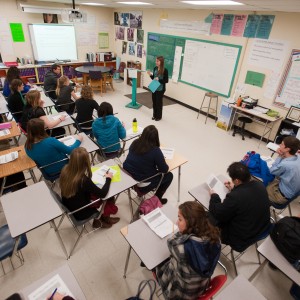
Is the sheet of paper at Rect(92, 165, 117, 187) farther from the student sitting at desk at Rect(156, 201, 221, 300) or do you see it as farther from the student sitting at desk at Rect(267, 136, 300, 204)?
the student sitting at desk at Rect(267, 136, 300, 204)

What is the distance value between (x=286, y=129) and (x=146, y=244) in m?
4.02

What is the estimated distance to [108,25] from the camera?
336 inches

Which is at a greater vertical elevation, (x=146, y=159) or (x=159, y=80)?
(x=159, y=80)

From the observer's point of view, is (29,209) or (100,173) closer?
(29,209)

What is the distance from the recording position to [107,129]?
10.3 feet

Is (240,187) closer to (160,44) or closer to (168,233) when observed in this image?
(168,233)

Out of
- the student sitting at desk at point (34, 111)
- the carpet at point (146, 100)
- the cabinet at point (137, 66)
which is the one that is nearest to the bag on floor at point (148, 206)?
the student sitting at desk at point (34, 111)

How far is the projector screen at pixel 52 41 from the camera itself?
7.08 metres

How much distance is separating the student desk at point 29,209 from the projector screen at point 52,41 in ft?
21.8

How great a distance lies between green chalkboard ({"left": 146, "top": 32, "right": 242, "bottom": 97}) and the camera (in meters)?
5.32

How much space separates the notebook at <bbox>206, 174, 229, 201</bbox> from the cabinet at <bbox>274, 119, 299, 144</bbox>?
2570 mm

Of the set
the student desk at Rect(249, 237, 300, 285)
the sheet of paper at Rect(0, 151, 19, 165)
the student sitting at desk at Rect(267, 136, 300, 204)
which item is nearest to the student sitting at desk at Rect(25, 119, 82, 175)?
the sheet of paper at Rect(0, 151, 19, 165)

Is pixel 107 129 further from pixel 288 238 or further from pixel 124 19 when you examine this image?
pixel 124 19

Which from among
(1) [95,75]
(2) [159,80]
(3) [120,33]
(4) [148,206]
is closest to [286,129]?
(2) [159,80]
